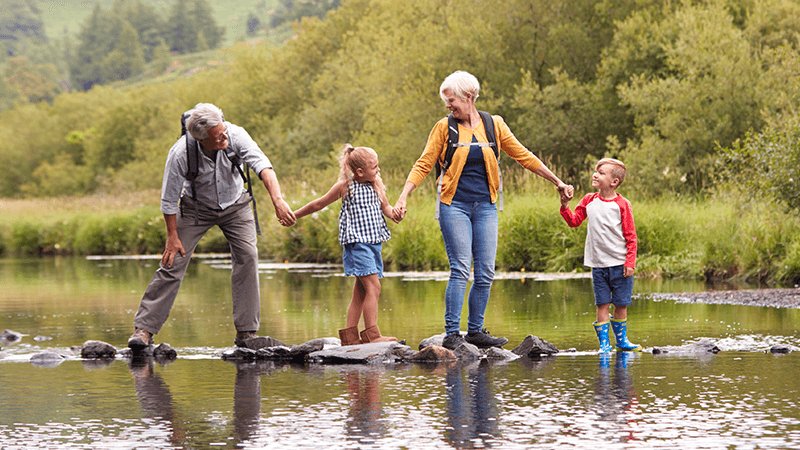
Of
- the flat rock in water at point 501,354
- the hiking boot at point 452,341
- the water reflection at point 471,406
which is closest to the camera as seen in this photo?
the water reflection at point 471,406

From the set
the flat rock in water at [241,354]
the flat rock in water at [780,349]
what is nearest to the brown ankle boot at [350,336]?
the flat rock in water at [241,354]

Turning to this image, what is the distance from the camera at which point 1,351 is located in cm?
1312

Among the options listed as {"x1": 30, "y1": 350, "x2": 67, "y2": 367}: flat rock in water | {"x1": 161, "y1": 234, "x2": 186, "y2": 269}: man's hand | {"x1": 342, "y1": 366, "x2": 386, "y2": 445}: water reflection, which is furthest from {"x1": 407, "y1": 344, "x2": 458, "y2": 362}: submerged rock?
{"x1": 30, "y1": 350, "x2": 67, "y2": 367}: flat rock in water

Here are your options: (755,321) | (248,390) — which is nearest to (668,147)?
(755,321)

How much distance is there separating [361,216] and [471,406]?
3.75 meters

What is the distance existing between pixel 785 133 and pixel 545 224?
665 cm

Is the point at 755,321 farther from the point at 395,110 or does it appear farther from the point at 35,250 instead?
the point at 35,250

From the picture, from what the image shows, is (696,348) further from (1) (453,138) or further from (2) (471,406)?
(2) (471,406)

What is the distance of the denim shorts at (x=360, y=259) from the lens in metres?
12.2

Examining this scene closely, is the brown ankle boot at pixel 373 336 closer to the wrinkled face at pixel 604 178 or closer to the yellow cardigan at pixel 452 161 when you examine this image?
the yellow cardigan at pixel 452 161

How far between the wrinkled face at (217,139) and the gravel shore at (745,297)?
6.91 meters

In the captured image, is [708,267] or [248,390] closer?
[248,390]

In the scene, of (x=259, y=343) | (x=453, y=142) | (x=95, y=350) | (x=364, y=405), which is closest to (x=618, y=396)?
(x=364, y=405)

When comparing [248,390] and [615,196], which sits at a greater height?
[615,196]
